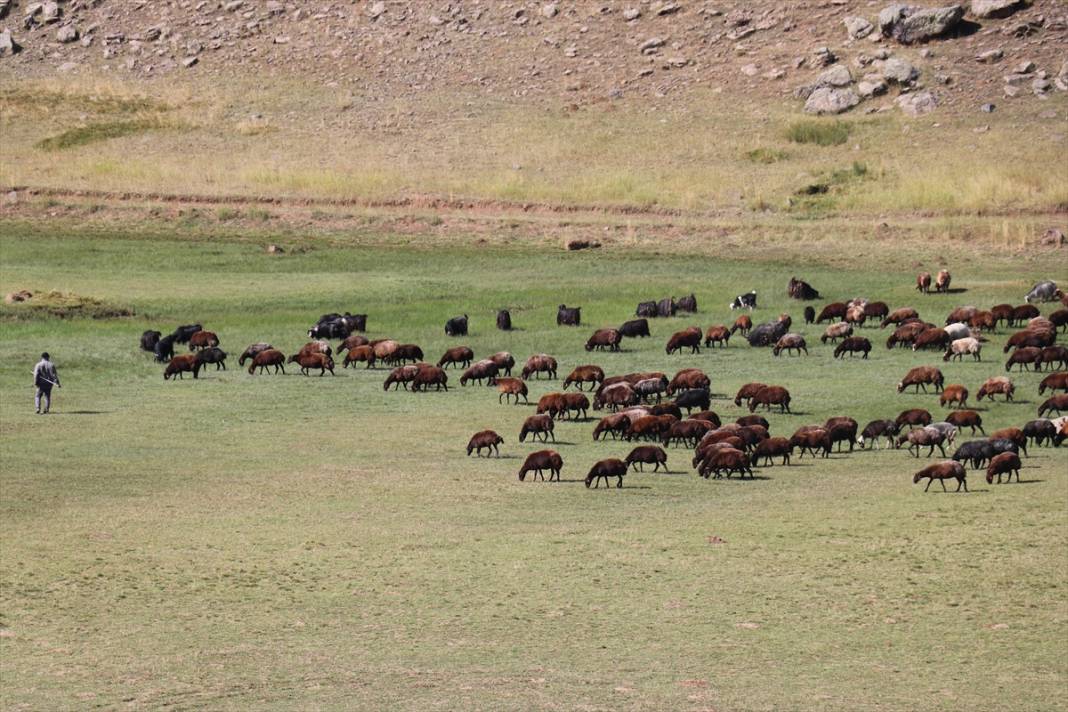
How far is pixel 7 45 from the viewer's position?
331ft

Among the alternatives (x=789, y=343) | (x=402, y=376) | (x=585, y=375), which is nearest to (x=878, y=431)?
(x=585, y=375)

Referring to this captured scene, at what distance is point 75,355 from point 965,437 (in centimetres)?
2091

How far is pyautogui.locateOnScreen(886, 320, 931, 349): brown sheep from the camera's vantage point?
137 feet

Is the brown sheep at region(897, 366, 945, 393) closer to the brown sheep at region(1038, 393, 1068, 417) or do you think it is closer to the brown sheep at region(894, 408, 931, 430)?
the brown sheep at region(1038, 393, 1068, 417)

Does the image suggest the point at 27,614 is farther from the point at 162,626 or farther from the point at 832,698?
the point at 832,698

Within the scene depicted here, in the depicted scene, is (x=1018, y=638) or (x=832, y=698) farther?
(x=1018, y=638)

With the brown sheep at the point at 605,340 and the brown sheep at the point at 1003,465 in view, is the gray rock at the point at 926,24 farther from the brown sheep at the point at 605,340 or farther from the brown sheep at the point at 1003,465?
the brown sheep at the point at 1003,465

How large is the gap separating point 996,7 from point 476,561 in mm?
69287

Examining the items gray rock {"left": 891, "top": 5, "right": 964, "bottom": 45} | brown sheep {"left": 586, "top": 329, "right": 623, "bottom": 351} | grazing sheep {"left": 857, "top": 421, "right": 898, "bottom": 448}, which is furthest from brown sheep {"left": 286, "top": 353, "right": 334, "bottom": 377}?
gray rock {"left": 891, "top": 5, "right": 964, "bottom": 45}

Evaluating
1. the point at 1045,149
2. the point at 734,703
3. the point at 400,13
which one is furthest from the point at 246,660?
the point at 400,13

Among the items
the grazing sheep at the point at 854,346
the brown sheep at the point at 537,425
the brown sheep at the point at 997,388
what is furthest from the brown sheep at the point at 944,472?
the grazing sheep at the point at 854,346

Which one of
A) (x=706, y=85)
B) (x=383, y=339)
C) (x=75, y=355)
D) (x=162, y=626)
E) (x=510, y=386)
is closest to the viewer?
(x=162, y=626)

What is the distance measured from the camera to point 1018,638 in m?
18.5

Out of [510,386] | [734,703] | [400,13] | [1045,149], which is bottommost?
[734,703]
